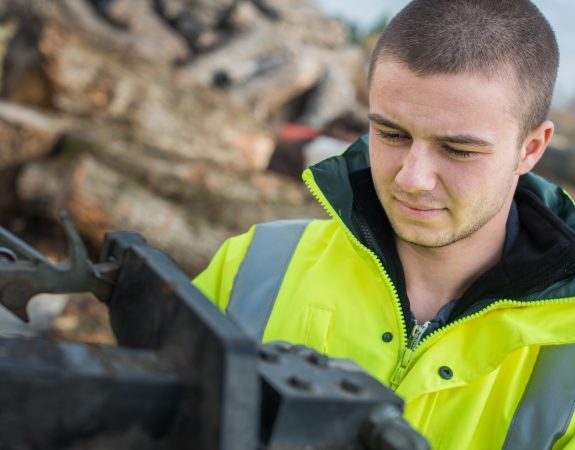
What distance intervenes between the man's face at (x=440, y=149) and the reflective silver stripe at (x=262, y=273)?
390 mm

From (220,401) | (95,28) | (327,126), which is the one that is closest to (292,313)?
(220,401)

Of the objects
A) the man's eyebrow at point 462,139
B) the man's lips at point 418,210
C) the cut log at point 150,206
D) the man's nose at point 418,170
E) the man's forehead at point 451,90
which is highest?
the man's forehead at point 451,90

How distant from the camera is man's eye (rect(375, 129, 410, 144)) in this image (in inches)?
71.7

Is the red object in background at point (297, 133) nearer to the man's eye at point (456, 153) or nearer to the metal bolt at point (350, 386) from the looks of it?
the man's eye at point (456, 153)

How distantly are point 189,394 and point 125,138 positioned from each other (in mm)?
5262

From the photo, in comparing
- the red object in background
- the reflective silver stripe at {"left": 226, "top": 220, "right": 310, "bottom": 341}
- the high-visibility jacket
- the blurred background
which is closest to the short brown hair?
the high-visibility jacket

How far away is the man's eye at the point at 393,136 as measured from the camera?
5.98 ft

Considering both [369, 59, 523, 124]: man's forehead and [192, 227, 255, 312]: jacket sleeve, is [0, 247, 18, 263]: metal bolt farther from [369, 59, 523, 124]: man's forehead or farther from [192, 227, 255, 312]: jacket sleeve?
[369, 59, 523, 124]: man's forehead

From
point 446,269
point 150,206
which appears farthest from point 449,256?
point 150,206

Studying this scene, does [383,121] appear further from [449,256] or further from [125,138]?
[125,138]

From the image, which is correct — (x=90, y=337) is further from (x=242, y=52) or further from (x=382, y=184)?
(x=242, y=52)

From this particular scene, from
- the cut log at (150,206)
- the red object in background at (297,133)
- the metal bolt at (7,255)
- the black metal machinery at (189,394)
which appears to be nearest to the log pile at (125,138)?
the cut log at (150,206)

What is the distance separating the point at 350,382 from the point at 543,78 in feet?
4.38

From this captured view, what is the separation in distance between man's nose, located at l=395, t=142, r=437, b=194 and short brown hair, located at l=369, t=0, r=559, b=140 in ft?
0.68
